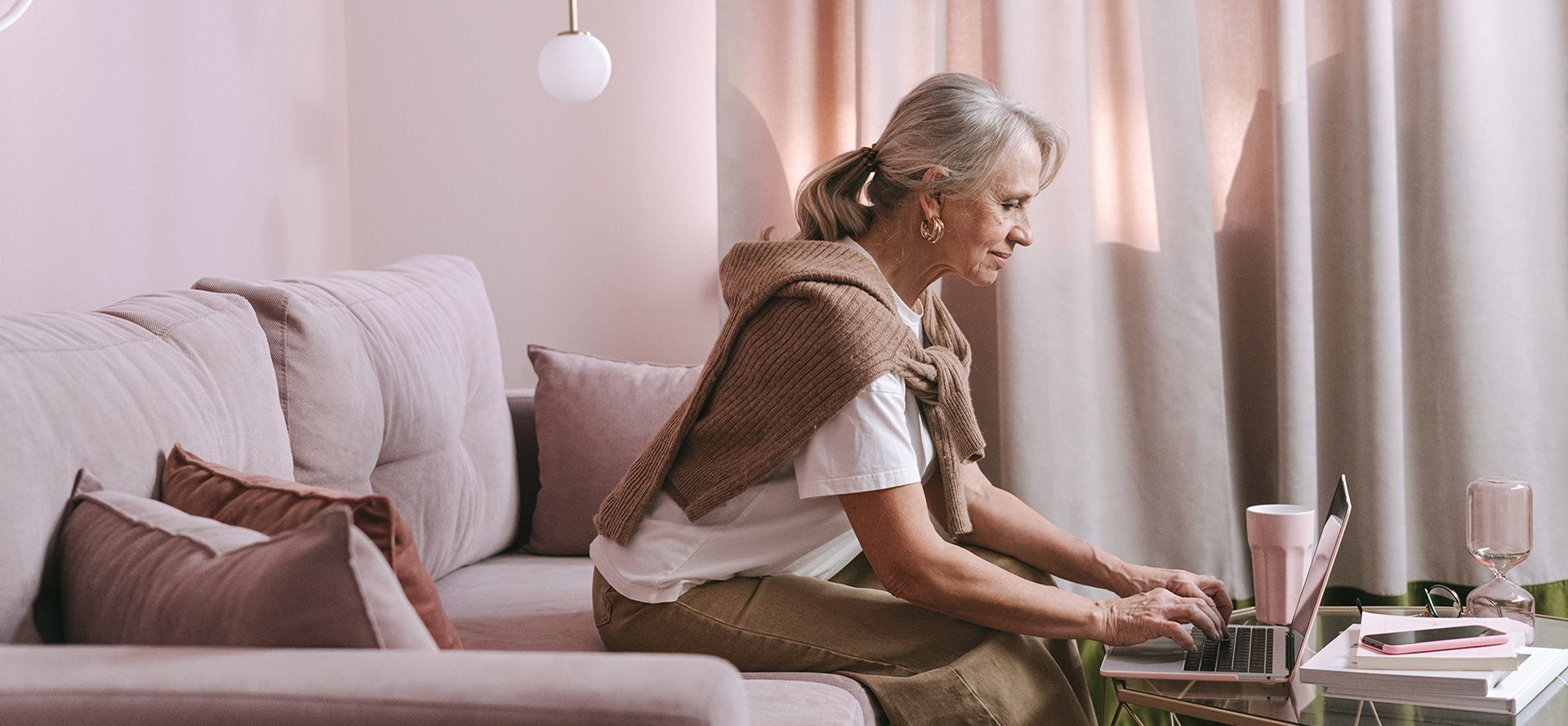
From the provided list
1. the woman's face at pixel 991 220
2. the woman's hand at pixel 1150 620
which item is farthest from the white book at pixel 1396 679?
the woman's face at pixel 991 220

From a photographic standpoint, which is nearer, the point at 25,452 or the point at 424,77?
the point at 25,452

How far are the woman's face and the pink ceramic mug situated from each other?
0.46m

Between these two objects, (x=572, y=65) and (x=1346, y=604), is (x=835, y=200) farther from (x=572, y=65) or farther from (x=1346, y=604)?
(x=1346, y=604)

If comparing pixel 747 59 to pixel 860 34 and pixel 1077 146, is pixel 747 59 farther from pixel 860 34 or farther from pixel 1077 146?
pixel 1077 146

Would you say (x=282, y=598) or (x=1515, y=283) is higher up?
(x=1515, y=283)

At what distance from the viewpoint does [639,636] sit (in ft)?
4.92

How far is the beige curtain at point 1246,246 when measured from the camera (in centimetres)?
220

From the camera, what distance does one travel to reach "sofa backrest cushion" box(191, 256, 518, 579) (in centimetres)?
153

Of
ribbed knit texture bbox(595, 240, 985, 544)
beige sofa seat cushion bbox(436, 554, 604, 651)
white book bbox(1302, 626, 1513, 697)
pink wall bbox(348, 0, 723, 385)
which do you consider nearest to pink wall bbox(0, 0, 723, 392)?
pink wall bbox(348, 0, 723, 385)

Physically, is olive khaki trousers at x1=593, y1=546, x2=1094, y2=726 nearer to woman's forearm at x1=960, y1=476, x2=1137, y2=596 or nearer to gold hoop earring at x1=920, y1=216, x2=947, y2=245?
woman's forearm at x1=960, y1=476, x2=1137, y2=596

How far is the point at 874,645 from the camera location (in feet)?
4.61

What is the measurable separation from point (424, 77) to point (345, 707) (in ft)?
7.48

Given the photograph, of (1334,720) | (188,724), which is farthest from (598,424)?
(188,724)

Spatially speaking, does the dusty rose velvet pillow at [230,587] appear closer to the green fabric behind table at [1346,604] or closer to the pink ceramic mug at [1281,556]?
the pink ceramic mug at [1281,556]
